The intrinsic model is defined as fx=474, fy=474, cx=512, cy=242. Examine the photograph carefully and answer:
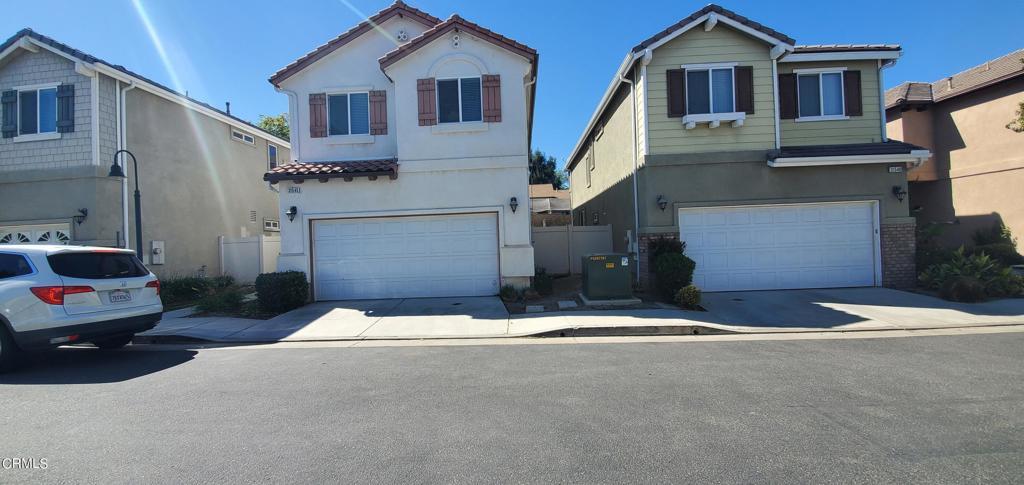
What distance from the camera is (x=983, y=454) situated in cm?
337

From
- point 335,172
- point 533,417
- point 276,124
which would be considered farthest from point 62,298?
point 276,124

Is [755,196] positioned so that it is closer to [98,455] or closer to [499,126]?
[499,126]

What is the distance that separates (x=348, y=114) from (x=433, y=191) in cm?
325

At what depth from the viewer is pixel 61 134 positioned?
1239 cm

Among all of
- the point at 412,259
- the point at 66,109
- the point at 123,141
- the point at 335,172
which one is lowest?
the point at 412,259

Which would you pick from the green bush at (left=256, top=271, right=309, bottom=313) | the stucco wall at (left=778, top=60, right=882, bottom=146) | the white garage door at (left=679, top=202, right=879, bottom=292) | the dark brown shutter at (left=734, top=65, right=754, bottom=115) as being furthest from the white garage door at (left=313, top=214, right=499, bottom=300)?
the stucco wall at (left=778, top=60, right=882, bottom=146)

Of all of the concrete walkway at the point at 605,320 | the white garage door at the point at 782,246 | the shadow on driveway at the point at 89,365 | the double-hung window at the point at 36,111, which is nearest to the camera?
the shadow on driveway at the point at 89,365

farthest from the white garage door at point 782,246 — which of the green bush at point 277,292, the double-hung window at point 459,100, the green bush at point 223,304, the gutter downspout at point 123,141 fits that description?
the gutter downspout at point 123,141

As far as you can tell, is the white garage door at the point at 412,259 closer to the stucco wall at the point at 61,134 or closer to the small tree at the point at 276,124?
the stucco wall at the point at 61,134

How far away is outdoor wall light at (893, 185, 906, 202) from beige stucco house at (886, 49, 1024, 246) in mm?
5497

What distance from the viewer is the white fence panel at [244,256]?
16125 millimetres

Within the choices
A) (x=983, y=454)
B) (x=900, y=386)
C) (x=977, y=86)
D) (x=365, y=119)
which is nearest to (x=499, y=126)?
(x=365, y=119)

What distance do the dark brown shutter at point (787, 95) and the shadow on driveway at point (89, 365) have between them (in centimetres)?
1346

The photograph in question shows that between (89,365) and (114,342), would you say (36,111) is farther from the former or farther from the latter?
(89,365)
